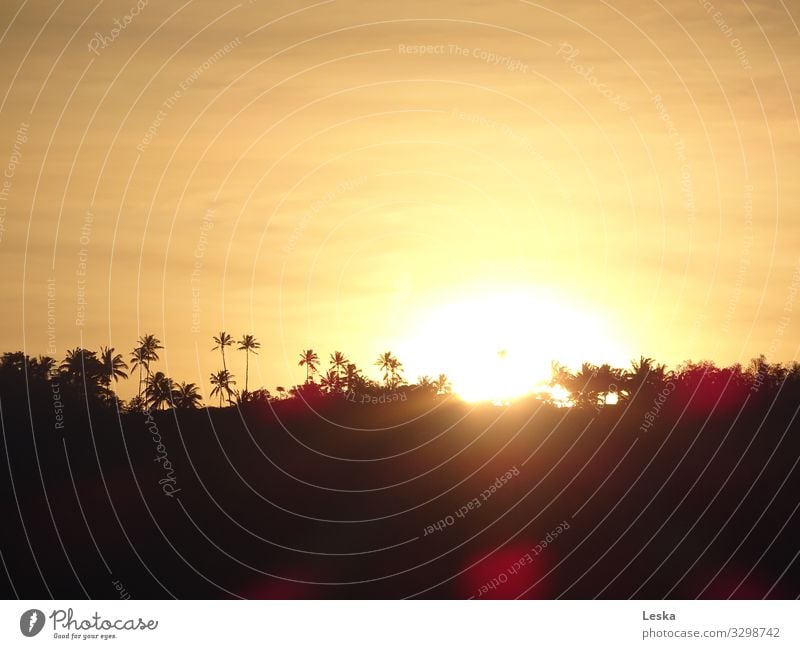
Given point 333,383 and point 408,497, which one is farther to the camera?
point 333,383

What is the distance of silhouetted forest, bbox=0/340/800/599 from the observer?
61875mm

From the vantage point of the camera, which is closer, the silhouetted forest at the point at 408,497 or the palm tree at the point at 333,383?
the silhouetted forest at the point at 408,497

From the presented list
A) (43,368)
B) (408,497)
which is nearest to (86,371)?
(43,368)

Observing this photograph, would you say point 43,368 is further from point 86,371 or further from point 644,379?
point 644,379

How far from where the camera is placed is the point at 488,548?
226 feet

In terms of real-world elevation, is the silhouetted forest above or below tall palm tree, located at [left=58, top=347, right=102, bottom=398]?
below

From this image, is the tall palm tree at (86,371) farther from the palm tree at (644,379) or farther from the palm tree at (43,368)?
the palm tree at (644,379)

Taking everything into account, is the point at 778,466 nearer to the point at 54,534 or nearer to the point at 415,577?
the point at 415,577

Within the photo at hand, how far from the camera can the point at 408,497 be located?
90750 millimetres

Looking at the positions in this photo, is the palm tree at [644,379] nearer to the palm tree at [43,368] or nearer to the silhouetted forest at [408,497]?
the silhouetted forest at [408,497]

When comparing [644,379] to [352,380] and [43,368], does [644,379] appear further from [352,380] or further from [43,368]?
[43,368]

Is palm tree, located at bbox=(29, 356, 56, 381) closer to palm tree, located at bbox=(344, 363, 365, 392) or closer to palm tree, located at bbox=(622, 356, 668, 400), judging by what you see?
palm tree, located at bbox=(344, 363, 365, 392)

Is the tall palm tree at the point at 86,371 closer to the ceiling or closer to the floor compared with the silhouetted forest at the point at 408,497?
closer to the ceiling

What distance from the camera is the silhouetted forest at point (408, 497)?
61875mm
